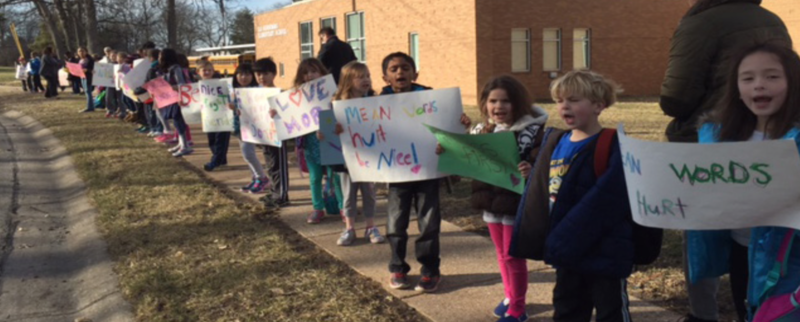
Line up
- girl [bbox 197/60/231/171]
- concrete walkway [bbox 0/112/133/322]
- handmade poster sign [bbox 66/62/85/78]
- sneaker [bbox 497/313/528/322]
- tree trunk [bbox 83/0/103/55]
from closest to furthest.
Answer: sneaker [bbox 497/313/528/322]
concrete walkway [bbox 0/112/133/322]
girl [bbox 197/60/231/171]
handmade poster sign [bbox 66/62/85/78]
tree trunk [bbox 83/0/103/55]

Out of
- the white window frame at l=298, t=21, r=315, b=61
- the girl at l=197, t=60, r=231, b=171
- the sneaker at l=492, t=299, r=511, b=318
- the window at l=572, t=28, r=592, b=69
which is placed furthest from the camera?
the white window frame at l=298, t=21, r=315, b=61

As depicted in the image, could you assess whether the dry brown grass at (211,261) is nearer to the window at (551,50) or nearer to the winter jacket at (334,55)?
the winter jacket at (334,55)

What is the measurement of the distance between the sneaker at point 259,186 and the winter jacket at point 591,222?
5.61m

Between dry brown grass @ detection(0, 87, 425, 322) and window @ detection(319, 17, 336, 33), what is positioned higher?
window @ detection(319, 17, 336, 33)

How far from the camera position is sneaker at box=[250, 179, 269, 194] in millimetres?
8344

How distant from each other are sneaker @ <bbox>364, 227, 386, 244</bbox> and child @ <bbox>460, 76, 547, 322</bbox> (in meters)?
1.81

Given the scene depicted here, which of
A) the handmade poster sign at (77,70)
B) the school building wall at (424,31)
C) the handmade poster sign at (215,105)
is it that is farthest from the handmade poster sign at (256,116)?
the school building wall at (424,31)

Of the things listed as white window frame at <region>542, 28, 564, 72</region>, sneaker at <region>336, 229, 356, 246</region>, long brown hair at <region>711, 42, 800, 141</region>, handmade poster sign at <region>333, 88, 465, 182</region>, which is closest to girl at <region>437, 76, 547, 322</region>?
handmade poster sign at <region>333, 88, 465, 182</region>

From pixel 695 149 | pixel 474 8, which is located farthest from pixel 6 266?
pixel 474 8

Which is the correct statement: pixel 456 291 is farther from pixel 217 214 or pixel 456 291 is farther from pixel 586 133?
pixel 217 214

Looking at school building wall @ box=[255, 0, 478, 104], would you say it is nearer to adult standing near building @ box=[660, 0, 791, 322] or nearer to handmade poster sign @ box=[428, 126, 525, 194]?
handmade poster sign @ box=[428, 126, 525, 194]

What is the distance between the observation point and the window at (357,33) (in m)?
32.6

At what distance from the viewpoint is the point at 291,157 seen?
11.1 m

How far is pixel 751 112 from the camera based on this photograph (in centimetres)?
272
